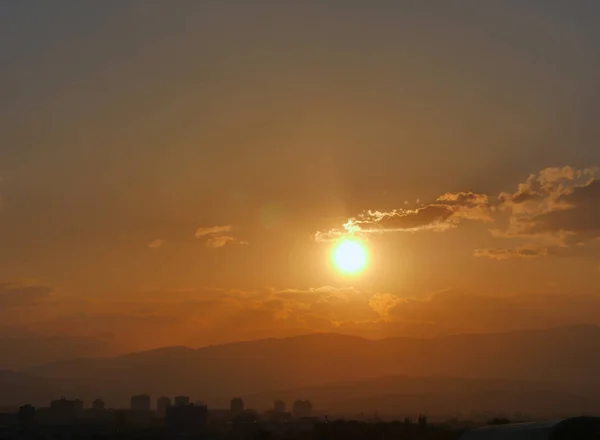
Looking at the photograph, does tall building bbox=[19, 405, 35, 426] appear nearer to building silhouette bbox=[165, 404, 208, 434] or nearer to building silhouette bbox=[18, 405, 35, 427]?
building silhouette bbox=[18, 405, 35, 427]

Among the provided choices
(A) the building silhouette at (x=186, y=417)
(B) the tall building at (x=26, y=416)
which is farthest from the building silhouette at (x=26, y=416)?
(A) the building silhouette at (x=186, y=417)

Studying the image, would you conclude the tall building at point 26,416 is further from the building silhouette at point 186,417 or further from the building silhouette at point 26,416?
the building silhouette at point 186,417

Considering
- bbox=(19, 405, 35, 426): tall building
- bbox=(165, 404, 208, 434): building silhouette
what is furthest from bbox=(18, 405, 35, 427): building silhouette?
bbox=(165, 404, 208, 434): building silhouette

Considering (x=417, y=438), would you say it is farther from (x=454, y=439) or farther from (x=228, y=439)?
(x=228, y=439)

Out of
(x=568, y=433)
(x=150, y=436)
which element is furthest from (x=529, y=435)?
(x=150, y=436)

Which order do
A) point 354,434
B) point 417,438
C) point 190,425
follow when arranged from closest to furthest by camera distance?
point 417,438, point 354,434, point 190,425

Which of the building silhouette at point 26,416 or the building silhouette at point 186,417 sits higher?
the building silhouette at point 26,416

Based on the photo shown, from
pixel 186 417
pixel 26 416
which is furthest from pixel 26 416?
pixel 186 417

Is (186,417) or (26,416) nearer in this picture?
(186,417)

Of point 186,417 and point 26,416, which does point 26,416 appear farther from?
point 186,417

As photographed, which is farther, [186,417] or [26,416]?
[26,416]

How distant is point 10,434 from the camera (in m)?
130

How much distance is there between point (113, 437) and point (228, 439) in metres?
15.8

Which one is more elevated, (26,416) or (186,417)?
(26,416)
